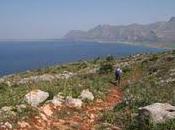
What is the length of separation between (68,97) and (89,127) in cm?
392

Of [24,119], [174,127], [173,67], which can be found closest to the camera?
[174,127]

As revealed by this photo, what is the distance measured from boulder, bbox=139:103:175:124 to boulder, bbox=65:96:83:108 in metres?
4.76

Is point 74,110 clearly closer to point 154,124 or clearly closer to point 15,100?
point 15,100

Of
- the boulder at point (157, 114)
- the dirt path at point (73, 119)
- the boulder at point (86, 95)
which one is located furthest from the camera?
the boulder at point (86, 95)

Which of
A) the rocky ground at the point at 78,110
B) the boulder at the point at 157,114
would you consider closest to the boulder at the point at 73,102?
the rocky ground at the point at 78,110

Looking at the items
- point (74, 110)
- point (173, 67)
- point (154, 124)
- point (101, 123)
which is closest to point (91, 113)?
point (74, 110)

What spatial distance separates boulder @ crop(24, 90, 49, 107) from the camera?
2034 centimetres

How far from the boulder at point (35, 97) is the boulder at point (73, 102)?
113cm

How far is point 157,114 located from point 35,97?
22.2ft

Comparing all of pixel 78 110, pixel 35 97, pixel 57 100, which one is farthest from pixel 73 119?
pixel 35 97

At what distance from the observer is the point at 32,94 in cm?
2106

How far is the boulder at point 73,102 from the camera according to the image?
21203 mm

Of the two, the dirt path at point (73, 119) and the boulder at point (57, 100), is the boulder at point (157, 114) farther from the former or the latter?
the boulder at point (57, 100)

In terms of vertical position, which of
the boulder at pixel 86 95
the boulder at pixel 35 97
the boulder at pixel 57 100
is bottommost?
the boulder at pixel 86 95
